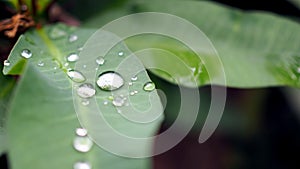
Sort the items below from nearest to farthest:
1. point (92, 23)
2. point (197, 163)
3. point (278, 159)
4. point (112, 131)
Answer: point (112, 131) → point (92, 23) → point (278, 159) → point (197, 163)

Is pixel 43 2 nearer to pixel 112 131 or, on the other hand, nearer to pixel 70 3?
pixel 70 3

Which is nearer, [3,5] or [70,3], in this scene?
[3,5]

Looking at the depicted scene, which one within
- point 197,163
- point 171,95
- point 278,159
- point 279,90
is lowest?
point 197,163

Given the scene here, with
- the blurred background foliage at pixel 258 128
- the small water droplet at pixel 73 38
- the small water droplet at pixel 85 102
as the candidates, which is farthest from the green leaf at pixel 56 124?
the blurred background foliage at pixel 258 128

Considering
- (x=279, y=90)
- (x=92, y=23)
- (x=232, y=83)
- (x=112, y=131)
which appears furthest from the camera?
(x=279, y=90)

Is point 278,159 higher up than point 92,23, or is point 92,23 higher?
point 92,23

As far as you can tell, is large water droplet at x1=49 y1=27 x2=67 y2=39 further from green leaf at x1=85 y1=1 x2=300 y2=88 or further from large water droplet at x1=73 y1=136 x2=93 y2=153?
large water droplet at x1=73 y1=136 x2=93 y2=153

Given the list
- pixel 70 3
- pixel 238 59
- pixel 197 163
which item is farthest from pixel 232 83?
pixel 197 163
